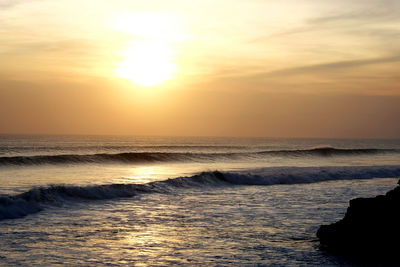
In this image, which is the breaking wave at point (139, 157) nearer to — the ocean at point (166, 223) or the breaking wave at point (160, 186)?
the ocean at point (166, 223)

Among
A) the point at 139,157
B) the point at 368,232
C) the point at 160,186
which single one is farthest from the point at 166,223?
the point at 139,157

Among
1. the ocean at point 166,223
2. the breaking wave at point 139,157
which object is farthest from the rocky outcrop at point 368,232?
the breaking wave at point 139,157

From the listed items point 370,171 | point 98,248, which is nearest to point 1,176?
point 98,248

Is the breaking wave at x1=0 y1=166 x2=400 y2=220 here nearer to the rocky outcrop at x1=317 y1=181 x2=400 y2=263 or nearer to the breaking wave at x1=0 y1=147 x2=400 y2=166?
the rocky outcrop at x1=317 y1=181 x2=400 y2=263

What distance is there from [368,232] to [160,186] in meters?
13.7

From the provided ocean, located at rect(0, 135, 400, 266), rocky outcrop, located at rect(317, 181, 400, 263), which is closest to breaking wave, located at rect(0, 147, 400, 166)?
ocean, located at rect(0, 135, 400, 266)

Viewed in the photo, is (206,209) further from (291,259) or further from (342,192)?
(342,192)

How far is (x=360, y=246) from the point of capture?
32.3 ft

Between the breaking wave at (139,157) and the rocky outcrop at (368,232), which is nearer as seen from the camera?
the rocky outcrop at (368,232)

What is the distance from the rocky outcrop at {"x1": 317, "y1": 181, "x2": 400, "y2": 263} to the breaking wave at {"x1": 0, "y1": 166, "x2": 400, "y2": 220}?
10.0 meters

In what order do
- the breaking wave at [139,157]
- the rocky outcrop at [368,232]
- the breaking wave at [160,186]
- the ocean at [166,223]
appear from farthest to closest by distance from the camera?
the breaking wave at [139,157], the breaking wave at [160,186], the rocky outcrop at [368,232], the ocean at [166,223]

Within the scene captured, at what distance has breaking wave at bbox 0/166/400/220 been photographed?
49.0 feet

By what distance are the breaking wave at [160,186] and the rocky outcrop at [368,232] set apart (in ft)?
32.9

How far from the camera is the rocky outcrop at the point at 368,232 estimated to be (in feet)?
31.8
